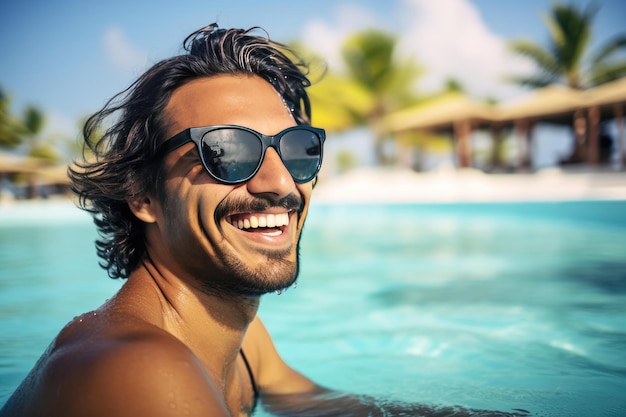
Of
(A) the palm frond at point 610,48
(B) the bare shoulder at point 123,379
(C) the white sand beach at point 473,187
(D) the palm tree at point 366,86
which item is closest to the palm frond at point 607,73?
(A) the palm frond at point 610,48

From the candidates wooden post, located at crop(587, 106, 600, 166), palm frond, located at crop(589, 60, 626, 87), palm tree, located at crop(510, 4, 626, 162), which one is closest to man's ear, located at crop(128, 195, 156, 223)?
wooden post, located at crop(587, 106, 600, 166)

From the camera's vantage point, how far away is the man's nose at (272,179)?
147cm

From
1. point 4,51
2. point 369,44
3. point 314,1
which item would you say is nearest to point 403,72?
point 369,44

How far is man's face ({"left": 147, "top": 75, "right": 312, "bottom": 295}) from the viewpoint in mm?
1421

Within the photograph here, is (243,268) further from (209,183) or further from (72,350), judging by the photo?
(72,350)

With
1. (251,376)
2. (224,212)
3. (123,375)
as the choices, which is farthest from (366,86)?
(123,375)

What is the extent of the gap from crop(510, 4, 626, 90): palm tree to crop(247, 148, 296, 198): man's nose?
27.1m

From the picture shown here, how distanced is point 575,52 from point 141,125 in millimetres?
27384

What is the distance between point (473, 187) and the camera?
17844 millimetres

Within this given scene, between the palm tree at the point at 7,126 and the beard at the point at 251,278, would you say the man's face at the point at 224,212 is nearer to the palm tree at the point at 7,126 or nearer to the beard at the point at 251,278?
the beard at the point at 251,278

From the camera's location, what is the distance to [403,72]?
102 ft

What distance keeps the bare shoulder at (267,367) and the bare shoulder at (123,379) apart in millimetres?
956

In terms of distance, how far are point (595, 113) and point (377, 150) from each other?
1553cm

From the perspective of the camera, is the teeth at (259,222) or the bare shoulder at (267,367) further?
the bare shoulder at (267,367)
